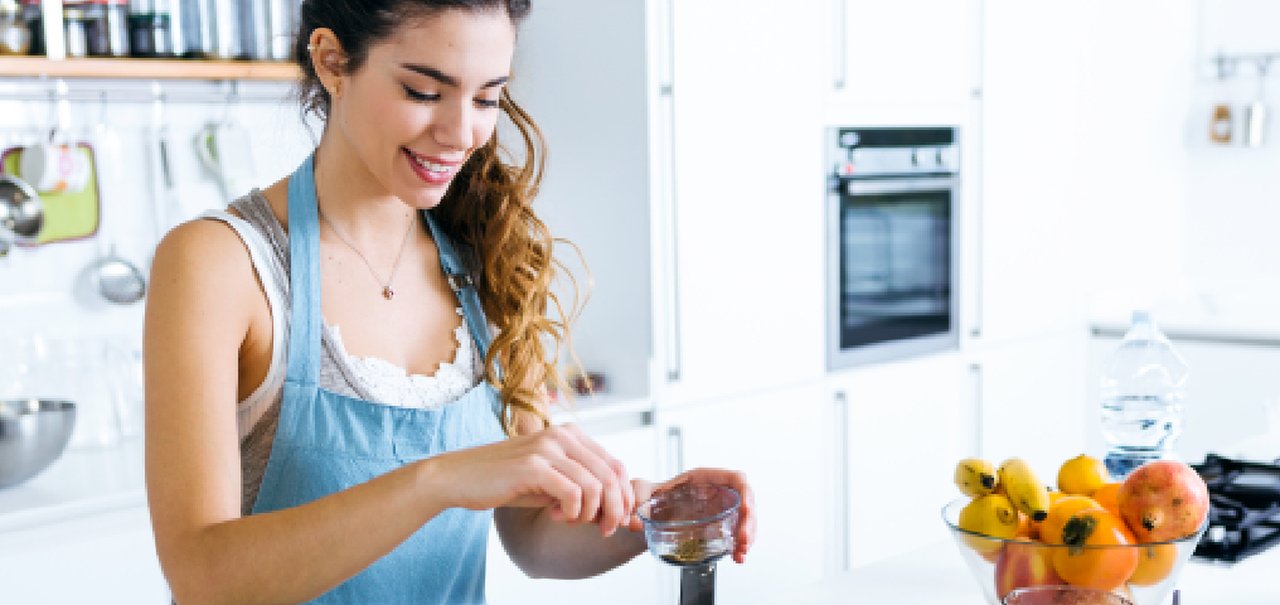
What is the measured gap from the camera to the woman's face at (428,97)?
1292mm

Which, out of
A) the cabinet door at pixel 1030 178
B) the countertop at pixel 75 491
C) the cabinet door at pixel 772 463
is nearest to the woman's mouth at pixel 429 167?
the countertop at pixel 75 491

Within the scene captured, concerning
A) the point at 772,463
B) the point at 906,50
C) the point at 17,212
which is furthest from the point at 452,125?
the point at 906,50

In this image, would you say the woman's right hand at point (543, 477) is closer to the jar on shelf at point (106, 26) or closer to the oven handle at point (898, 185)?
the jar on shelf at point (106, 26)

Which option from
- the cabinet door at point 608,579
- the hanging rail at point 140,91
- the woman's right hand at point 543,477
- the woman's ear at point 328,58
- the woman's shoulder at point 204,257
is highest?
the hanging rail at point 140,91

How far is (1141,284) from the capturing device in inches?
175

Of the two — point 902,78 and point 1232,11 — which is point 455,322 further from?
point 1232,11

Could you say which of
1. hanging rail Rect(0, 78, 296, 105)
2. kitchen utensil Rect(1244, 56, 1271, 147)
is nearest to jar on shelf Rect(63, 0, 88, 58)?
hanging rail Rect(0, 78, 296, 105)

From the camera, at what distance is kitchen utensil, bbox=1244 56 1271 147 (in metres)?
4.27

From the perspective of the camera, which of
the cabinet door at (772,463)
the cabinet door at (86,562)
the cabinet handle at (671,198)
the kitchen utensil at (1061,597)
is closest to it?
the kitchen utensil at (1061,597)

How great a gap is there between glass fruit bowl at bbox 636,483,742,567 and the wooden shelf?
4.45 ft

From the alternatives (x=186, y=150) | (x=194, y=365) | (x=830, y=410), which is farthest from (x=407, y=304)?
(x=830, y=410)

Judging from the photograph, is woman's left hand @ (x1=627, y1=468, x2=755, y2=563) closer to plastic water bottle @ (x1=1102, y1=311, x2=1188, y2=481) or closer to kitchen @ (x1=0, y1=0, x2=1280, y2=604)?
kitchen @ (x1=0, y1=0, x2=1280, y2=604)

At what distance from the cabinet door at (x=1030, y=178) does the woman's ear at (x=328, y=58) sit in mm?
2665

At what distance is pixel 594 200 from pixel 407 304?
4.97 ft
